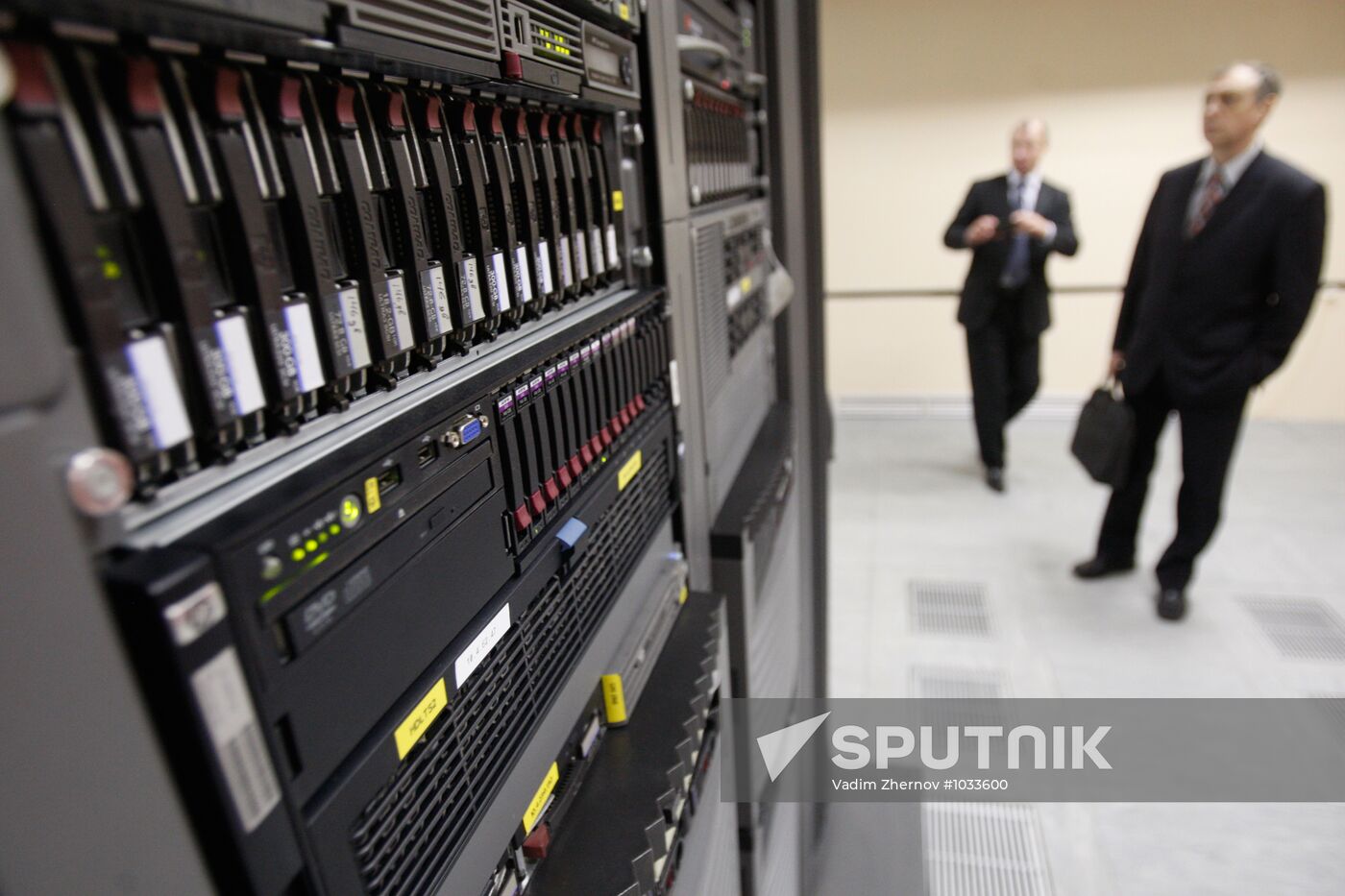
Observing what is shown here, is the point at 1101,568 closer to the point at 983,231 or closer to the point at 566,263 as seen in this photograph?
the point at 983,231

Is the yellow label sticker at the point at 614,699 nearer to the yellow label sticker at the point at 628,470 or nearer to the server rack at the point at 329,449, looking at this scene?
the server rack at the point at 329,449

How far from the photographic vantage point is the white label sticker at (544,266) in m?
0.77

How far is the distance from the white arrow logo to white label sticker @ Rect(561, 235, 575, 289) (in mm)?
860

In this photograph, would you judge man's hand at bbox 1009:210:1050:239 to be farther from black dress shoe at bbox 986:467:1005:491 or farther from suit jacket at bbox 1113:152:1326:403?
black dress shoe at bbox 986:467:1005:491

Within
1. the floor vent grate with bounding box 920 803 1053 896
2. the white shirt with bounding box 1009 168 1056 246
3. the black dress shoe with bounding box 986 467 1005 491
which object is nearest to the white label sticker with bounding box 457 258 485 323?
the floor vent grate with bounding box 920 803 1053 896

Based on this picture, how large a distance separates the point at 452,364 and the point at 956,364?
4.46 meters

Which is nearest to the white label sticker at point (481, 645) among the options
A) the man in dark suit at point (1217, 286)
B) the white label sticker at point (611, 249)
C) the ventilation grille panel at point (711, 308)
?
the white label sticker at point (611, 249)

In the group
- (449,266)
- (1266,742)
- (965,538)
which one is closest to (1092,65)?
(965,538)

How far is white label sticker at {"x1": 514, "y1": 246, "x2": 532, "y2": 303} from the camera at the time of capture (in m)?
0.72

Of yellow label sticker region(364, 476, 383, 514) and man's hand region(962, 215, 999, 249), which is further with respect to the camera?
man's hand region(962, 215, 999, 249)

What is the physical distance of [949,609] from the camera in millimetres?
2814

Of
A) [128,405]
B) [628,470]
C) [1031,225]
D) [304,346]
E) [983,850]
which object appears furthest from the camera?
[1031,225]

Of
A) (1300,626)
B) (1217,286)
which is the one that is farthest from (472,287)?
(1300,626)

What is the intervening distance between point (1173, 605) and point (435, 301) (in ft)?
9.44
